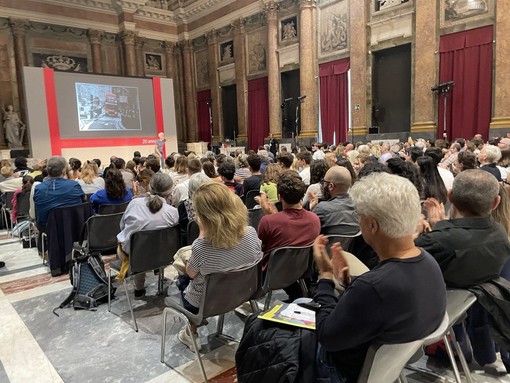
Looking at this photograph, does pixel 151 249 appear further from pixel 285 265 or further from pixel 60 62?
pixel 60 62

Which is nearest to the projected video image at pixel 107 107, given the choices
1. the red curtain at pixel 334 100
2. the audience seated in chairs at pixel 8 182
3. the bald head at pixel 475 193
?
the red curtain at pixel 334 100

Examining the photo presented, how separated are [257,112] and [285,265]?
528 inches

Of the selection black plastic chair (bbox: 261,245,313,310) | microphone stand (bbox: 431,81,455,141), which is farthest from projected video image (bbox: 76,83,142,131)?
black plastic chair (bbox: 261,245,313,310)

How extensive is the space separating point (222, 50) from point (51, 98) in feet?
24.1

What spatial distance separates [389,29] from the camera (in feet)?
35.6

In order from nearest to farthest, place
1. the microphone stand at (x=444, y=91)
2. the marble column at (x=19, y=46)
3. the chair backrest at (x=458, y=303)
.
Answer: the chair backrest at (x=458, y=303)
the microphone stand at (x=444, y=91)
the marble column at (x=19, y=46)

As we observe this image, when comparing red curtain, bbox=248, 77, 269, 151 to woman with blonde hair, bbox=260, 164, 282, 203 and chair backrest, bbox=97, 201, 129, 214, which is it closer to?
woman with blonde hair, bbox=260, 164, 282, 203

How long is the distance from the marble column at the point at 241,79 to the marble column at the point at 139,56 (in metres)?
4.57

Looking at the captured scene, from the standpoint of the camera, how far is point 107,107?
541 inches

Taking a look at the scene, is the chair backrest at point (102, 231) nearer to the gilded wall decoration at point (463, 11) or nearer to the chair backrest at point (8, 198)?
the chair backrest at point (8, 198)

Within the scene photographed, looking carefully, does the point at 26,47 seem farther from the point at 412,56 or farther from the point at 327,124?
the point at 412,56

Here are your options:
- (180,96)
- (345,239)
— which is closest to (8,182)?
(345,239)

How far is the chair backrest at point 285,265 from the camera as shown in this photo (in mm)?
2480

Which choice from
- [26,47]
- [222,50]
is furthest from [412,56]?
[26,47]
